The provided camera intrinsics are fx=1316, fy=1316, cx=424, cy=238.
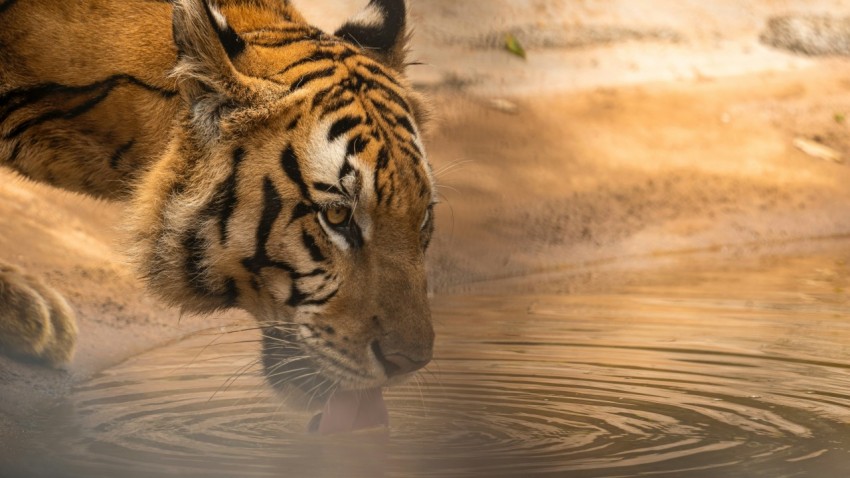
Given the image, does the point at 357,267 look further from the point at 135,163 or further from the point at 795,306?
the point at 795,306

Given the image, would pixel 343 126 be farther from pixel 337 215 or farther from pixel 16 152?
pixel 16 152

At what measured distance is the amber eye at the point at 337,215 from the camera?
3.41 m

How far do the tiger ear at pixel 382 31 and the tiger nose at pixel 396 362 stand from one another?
3.32ft

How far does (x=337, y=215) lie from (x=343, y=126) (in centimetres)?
25

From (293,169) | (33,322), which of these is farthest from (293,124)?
(33,322)

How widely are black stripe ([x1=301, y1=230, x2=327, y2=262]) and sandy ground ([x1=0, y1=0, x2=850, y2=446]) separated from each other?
1.67 metres

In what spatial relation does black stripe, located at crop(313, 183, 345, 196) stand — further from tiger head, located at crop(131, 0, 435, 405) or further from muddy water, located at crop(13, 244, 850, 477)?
muddy water, located at crop(13, 244, 850, 477)

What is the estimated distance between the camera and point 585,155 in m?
8.07

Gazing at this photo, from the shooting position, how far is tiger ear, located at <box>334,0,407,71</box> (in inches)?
157

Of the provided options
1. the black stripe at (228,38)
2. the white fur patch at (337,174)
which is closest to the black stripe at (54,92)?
the black stripe at (228,38)

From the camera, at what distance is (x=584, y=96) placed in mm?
8891

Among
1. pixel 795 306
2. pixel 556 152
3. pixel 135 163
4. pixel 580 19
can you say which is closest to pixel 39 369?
pixel 135 163

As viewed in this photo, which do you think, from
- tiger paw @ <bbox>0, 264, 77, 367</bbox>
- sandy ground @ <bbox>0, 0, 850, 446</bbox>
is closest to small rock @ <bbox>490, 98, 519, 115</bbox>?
sandy ground @ <bbox>0, 0, 850, 446</bbox>

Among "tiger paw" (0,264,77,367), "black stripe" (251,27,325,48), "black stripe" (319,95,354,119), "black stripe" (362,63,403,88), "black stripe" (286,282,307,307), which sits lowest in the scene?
"tiger paw" (0,264,77,367)
